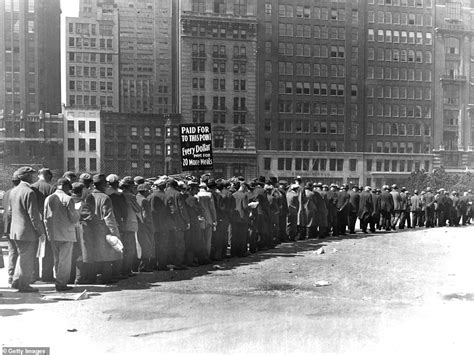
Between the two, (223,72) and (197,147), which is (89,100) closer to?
(223,72)

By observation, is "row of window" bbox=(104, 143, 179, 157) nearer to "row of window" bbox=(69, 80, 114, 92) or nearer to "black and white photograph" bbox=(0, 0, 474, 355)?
"black and white photograph" bbox=(0, 0, 474, 355)

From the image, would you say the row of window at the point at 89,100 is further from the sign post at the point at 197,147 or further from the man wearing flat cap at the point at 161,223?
the man wearing flat cap at the point at 161,223

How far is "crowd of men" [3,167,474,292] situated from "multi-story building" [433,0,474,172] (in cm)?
6583

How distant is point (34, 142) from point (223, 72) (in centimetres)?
3335

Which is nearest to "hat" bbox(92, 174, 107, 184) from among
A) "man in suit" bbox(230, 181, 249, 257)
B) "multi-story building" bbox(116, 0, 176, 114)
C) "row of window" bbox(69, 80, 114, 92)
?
"man in suit" bbox(230, 181, 249, 257)

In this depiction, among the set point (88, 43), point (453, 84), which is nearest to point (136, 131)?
point (88, 43)

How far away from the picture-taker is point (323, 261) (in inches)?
593

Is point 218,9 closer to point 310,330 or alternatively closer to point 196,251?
point 196,251

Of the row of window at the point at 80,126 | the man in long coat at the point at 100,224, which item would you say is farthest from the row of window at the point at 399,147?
the man in long coat at the point at 100,224

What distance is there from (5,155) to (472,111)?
237 ft

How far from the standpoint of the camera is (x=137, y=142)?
3767 inches

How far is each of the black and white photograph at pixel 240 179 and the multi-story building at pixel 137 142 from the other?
300 millimetres

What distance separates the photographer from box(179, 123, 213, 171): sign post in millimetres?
20938

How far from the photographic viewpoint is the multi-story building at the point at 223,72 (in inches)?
3617
